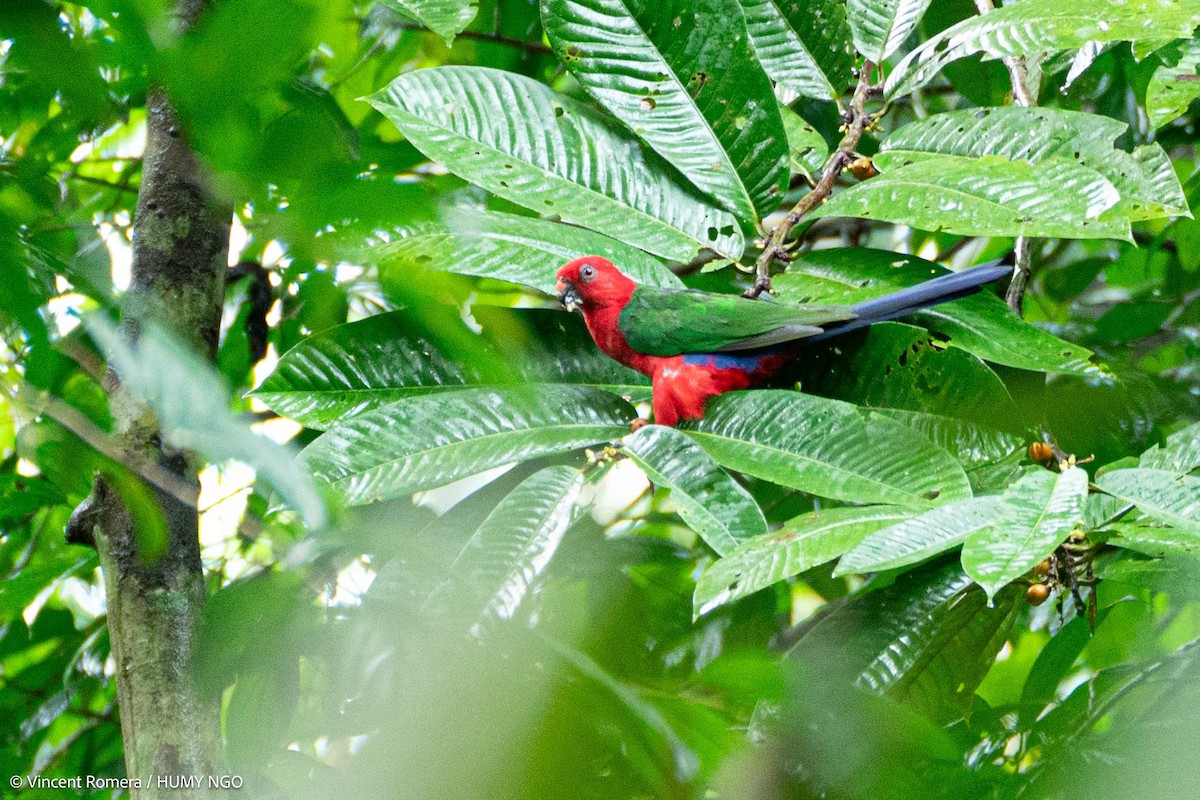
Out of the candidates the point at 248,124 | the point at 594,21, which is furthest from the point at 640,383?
the point at 248,124

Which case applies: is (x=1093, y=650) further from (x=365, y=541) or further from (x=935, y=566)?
(x=365, y=541)

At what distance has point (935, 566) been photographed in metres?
1.52

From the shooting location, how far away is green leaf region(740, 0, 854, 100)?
6.28 feet

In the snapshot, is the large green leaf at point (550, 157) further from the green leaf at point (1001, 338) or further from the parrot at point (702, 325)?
the green leaf at point (1001, 338)

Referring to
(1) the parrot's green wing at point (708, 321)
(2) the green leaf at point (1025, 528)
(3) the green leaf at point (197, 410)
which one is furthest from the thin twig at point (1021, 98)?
(3) the green leaf at point (197, 410)

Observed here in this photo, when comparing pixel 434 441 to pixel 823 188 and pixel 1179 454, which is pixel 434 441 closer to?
pixel 823 188

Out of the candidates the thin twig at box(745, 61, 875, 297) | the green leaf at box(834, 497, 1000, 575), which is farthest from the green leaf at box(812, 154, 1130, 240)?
the green leaf at box(834, 497, 1000, 575)

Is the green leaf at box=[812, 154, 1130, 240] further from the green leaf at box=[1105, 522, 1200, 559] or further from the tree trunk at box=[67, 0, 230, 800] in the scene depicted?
the tree trunk at box=[67, 0, 230, 800]

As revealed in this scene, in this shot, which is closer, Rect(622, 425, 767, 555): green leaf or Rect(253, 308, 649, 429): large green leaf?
Rect(622, 425, 767, 555): green leaf

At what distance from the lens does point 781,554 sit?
1.09 m

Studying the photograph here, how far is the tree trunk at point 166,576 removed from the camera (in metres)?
1.03

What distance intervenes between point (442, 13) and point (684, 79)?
1.71ft

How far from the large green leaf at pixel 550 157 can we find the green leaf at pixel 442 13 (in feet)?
0.90

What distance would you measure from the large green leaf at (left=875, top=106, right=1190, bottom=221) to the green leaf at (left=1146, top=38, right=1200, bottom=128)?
0.39ft
